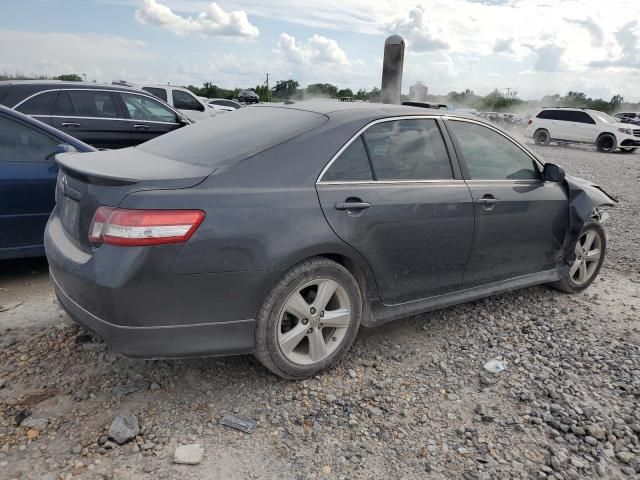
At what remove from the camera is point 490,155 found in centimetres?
388

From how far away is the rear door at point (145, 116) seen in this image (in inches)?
319

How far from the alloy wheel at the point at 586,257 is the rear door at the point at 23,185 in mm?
4370

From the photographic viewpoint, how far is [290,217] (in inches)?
109

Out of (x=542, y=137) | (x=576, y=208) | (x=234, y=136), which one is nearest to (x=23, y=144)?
(x=234, y=136)

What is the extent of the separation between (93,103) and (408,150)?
592 cm

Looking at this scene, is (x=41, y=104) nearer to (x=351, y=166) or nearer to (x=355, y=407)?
(x=351, y=166)

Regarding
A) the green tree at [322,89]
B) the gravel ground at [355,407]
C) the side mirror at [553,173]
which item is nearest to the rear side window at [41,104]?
the gravel ground at [355,407]

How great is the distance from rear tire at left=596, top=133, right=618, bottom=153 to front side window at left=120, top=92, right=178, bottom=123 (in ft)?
59.1

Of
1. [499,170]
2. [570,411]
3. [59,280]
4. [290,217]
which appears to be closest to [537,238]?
[499,170]

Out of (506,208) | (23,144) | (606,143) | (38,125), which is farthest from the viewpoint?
(606,143)

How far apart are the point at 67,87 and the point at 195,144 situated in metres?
5.36

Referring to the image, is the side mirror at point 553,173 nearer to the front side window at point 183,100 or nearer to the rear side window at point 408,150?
the rear side window at point 408,150

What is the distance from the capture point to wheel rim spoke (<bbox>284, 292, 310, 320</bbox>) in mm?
2863

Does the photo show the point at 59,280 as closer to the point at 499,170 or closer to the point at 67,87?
the point at 499,170
